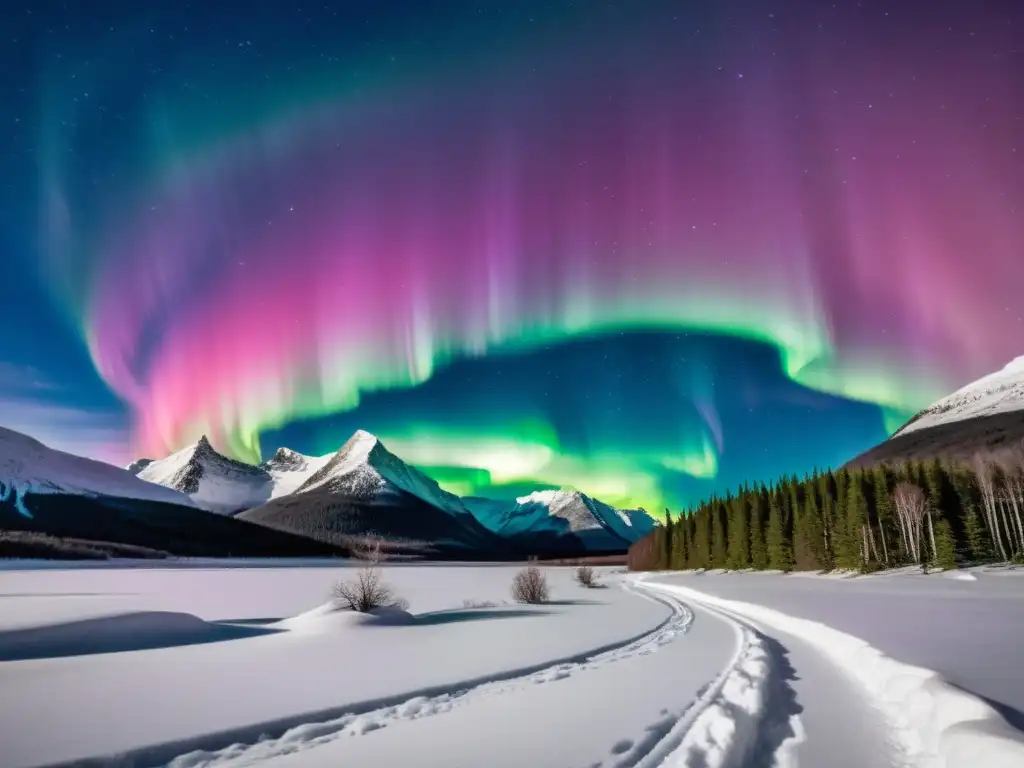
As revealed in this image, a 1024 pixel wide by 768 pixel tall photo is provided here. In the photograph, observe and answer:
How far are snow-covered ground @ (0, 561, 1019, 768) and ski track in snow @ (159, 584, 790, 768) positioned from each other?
0.04 metres

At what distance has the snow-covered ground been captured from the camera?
8.47 m

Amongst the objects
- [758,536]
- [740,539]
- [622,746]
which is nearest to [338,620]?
[622,746]

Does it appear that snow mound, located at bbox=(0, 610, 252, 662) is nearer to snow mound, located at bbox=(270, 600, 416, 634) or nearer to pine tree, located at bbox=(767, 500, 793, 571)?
snow mound, located at bbox=(270, 600, 416, 634)

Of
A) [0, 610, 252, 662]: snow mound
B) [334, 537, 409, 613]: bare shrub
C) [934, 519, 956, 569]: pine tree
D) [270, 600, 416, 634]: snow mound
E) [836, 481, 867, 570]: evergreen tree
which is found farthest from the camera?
[836, 481, 867, 570]: evergreen tree

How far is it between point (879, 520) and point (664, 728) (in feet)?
250

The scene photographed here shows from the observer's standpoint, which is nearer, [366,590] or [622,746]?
[622,746]

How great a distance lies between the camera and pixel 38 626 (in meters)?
20.9

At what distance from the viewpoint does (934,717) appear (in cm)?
898

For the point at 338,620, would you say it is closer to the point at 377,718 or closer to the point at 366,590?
the point at 366,590

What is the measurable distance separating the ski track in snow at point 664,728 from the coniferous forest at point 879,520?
6245 centimetres

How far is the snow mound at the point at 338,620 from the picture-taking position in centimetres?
2661

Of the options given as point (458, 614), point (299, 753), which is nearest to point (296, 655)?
point (299, 753)

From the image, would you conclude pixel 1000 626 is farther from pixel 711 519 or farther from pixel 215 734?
pixel 711 519

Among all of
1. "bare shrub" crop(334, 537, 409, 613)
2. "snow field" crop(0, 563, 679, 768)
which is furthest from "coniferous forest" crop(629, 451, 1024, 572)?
"bare shrub" crop(334, 537, 409, 613)
